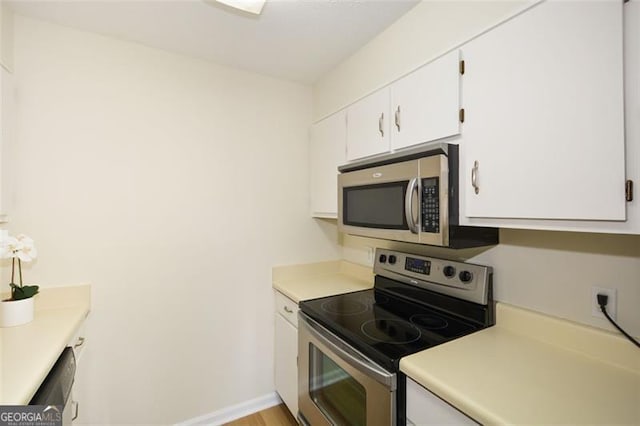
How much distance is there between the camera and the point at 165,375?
1.83 metres

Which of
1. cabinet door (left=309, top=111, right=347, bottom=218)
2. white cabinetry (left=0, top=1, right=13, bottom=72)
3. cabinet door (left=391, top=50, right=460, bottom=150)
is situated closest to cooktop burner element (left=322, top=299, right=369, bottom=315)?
cabinet door (left=309, top=111, right=347, bottom=218)

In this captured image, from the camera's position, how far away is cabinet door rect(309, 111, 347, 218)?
192 centimetres

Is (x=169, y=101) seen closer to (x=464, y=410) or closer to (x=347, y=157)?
(x=347, y=157)

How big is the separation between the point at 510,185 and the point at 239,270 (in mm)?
1708

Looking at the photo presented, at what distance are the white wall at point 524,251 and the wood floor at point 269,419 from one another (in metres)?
1.47

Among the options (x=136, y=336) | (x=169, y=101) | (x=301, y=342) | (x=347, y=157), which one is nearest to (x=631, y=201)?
(x=347, y=157)

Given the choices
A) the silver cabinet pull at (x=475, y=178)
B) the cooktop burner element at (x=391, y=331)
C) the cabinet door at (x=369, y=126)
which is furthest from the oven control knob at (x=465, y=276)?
the cabinet door at (x=369, y=126)

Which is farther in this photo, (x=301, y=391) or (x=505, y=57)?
(x=301, y=391)

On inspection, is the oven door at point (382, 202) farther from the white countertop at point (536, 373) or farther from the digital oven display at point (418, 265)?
the white countertop at point (536, 373)

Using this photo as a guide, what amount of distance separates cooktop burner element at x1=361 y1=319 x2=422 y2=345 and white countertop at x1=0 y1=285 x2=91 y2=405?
1151mm

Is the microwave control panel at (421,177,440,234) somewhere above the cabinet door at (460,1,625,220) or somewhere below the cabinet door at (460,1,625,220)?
below

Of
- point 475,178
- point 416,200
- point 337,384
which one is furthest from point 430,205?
point 337,384

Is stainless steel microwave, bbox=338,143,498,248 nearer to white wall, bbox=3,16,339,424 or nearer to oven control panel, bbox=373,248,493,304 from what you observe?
oven control panel, bbox=373,248,493,304

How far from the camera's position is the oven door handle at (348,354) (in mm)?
1047
